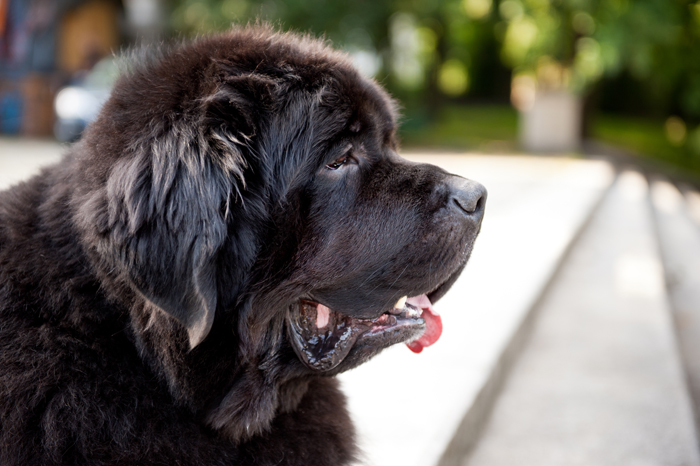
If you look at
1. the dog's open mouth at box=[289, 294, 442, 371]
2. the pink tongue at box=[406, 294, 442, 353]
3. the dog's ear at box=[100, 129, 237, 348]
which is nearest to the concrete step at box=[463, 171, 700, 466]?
the pink tongue at box=[406, 294, 442, 353]

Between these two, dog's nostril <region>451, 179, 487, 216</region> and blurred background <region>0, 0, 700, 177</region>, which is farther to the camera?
blurred background <region>0, 0, 700, 177</region>

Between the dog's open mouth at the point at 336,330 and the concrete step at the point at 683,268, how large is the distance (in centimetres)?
191

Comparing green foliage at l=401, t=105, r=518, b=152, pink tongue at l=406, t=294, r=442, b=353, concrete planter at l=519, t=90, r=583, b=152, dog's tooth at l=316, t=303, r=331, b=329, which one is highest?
dog's tooth at l=316, t=303, r=331, b=329

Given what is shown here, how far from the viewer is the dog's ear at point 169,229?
5.50ft

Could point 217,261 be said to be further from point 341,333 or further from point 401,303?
point 401,303

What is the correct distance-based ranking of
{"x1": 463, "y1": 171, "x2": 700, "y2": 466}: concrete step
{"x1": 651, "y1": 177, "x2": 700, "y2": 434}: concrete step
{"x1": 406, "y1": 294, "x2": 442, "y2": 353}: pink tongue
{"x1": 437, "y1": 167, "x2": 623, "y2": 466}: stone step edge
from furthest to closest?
{"x1": 651, "y1": 177, "x2": 700, "y2": 434}: concrete step → {"x1": 463, "y1": 171, "x2": 700, "y2": 466}: concrete step → {"x1": 437, "y1": 167, "x2": 623, "y2": 466}: stone step edge → {"x1": 406, "y1": 294, "x2": 442, "y2": 353}: pink tongue

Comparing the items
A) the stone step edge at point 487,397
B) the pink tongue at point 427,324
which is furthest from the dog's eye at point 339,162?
the stone step edge at point 487,397

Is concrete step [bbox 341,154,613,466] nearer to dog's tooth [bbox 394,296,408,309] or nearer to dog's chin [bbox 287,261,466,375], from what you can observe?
dog's chin [bbox 287,261,466,375]

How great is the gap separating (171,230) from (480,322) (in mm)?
2461

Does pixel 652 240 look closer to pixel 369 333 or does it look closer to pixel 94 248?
pixel 369 333

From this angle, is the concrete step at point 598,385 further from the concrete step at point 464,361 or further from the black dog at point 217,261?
the black dog at point 217,261

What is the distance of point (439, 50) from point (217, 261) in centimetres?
2225

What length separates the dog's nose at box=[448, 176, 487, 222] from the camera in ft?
7.29

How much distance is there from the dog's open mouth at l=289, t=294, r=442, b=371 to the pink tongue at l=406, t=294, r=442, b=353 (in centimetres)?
11
